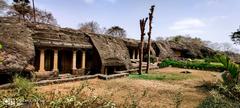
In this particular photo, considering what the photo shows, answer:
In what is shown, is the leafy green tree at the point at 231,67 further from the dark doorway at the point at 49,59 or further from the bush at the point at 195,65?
the bush at the point at 195,65

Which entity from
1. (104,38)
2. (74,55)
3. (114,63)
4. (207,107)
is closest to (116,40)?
(104,38)

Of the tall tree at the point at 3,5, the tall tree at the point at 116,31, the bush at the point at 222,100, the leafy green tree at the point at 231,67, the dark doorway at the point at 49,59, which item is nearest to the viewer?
the bush at the point at 222,100

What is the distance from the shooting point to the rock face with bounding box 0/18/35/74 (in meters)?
12.2

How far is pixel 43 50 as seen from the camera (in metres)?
15.7

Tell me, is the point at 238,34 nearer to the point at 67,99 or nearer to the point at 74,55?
the point at 74,55

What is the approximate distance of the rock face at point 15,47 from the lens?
12172mm

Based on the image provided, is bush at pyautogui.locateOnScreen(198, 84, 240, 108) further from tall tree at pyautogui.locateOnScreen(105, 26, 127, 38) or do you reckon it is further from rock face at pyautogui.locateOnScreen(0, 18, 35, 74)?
tall tree at pyautogui.locateOnScreen(105, 26, 127, 38)

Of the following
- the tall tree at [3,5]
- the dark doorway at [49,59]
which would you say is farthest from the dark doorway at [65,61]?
the tall tree at [3,5]

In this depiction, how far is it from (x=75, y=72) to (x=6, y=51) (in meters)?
6.50

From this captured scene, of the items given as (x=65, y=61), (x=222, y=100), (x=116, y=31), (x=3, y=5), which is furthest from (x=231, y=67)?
(x=116, y=31)

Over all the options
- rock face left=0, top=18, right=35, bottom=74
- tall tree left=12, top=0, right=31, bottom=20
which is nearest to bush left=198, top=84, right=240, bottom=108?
A: rock face left=0, top=18, right=35, bottom=74

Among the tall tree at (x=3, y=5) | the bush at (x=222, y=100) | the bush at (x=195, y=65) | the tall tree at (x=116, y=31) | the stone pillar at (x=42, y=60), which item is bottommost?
the bush at (x=222, y=100)

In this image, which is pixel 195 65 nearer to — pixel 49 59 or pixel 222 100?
pixel 49 59

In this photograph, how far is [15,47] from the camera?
42.9 feet
